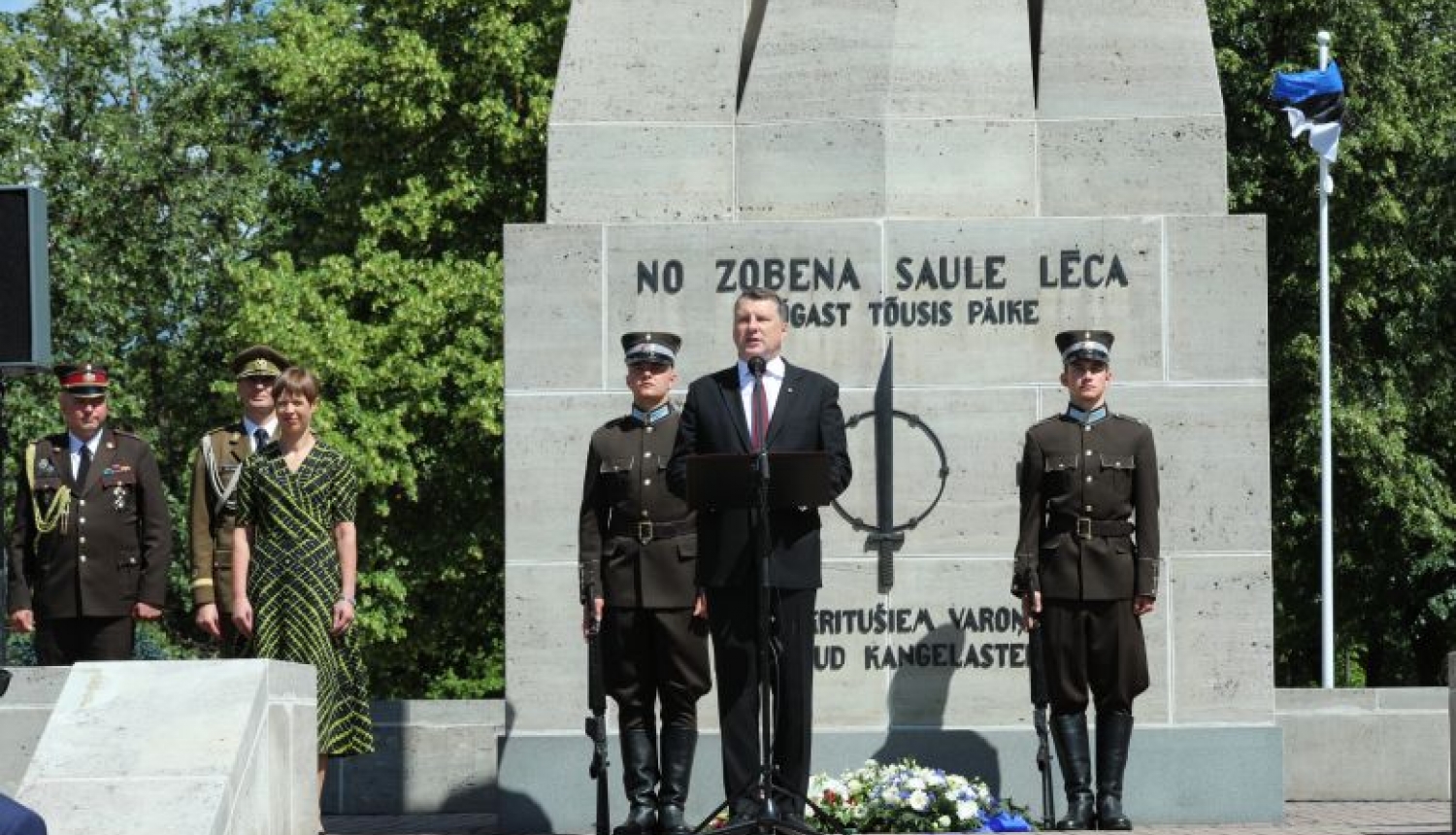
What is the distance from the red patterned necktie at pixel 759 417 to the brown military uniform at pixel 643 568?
0.72 m

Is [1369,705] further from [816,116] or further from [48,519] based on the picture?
[48,519]

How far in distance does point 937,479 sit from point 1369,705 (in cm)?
324

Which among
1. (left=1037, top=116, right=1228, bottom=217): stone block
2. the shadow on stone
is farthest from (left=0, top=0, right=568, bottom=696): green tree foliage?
the shadow on stone

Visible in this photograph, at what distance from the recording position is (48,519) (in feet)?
33.6

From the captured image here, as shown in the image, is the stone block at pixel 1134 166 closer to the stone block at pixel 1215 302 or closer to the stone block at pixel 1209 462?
the stone block at pixel 1215 302

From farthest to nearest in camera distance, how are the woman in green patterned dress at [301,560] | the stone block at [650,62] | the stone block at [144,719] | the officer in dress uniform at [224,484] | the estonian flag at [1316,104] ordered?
the estonian flag at [1316,104] < the stone block at [650,62] < the officer in dress uniform at [224,484] < the woman in green patterned dress at [301,560] < the stone block at [144,719]

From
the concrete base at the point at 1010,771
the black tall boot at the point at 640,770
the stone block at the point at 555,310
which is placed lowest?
the concrete base at the point at 1010,771

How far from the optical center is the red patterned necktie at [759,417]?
834 cm

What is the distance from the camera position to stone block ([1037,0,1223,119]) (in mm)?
11070

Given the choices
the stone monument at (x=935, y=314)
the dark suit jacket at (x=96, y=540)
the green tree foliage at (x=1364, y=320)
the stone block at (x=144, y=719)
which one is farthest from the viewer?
the green tree foliage at (x=1364, y=320)

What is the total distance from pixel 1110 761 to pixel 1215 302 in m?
2.33

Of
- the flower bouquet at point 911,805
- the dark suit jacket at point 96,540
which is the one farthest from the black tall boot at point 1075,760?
the dark suit jacket at point 96,540

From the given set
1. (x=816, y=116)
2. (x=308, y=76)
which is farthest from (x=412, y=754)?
(x=308, y=76)

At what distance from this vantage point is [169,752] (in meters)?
7.28
